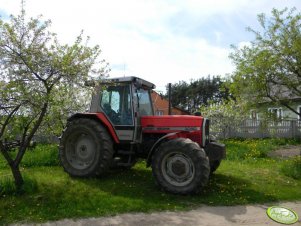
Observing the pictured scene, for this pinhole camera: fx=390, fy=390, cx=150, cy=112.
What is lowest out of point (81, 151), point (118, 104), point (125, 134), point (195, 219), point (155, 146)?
point (195, 219)

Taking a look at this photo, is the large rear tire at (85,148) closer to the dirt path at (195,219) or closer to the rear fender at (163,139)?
the rear fender at (163,139)

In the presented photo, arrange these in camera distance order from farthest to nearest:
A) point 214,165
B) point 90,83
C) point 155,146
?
1. point 214,165
2. point 155,146
3. point 90,83

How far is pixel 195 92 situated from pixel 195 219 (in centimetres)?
6675

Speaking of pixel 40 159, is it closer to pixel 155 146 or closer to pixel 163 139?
pixel 155 146

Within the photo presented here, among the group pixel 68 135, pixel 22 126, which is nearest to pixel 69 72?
pixel 22 126

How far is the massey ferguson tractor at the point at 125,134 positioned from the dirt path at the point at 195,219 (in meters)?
1.46

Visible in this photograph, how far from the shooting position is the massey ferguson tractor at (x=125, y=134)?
30.5 ft

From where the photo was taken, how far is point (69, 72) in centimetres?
823

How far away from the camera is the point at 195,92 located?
7312 cm

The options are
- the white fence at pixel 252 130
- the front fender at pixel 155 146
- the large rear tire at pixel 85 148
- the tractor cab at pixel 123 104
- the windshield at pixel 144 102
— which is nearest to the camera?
the front fender at pixel 155 146

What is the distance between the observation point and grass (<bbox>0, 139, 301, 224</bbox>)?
23.9 ft

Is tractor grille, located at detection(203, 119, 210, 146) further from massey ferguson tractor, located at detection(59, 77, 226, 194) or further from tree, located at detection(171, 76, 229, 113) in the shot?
tree, located at detection(171, 76, 229, 113)

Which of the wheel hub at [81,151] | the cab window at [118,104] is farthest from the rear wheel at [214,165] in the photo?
the wheel hub at [81,151]

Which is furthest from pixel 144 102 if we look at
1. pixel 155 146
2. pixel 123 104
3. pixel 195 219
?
pixel 195 219
